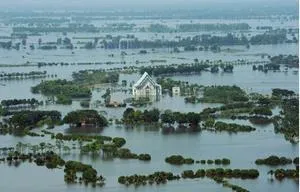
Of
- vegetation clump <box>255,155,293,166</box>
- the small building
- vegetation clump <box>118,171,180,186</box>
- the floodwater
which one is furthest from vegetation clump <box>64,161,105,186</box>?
the small building

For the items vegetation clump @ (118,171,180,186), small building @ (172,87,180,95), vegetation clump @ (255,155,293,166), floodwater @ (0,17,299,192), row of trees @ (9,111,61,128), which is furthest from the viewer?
Answer: small building @ (172,87,180,95)

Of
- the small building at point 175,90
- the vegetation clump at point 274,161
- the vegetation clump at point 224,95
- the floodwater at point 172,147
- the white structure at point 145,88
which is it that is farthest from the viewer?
the small building at point 175,90

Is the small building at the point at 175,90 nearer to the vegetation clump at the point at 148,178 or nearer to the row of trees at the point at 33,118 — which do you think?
the row of trees at the point at 33,118

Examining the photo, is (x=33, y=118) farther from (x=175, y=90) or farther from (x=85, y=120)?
(x=175, y=90)

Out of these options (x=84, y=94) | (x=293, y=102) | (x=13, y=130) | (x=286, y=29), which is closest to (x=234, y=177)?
(x=13, y=130)

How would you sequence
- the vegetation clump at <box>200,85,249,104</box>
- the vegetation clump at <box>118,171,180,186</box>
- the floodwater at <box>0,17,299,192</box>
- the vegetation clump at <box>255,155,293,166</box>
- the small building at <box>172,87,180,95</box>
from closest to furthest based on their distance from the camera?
1. the floodwater at <box>0,17,299,192</box>
2. the vegetation clump at <box>118,171,180,186</box>
3. the vegetation clump at <box>255,155,293,166</box>
4. the vegetation clump at <box>200,85,249,104</box>
5. the small building at <box>172,87,180,95</box>

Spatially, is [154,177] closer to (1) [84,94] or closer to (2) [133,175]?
(2) [133,175]

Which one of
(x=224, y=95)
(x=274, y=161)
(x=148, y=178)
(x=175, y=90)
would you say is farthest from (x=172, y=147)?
(x=175, y=90)

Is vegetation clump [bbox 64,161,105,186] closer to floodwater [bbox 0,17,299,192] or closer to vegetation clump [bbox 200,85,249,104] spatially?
floodwater [bbox 0,17,299,192]

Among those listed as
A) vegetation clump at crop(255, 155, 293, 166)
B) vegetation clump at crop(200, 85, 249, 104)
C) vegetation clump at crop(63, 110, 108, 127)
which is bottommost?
vegetation clump at crop(255, 155, 293, 166)

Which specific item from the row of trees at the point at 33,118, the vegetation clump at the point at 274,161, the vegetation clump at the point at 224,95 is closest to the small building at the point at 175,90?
the vegetation clump at the point at 224,95

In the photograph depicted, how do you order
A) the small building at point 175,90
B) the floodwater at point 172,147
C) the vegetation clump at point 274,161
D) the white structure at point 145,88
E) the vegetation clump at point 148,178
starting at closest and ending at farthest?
the floodwater at point 172,147
the vegetation clump at point 148,178
the vegetation clump at point 274,161
the white structure at point 145,88
the small building at point 175,90
